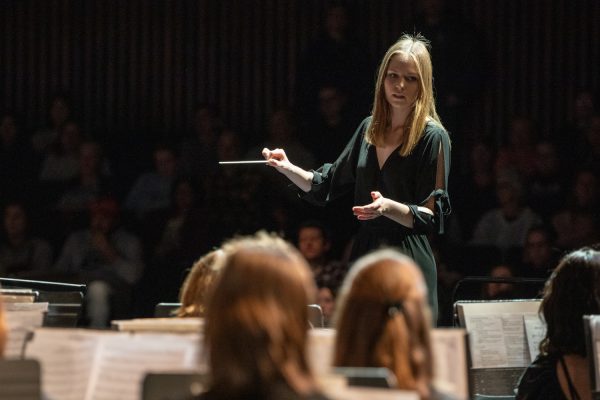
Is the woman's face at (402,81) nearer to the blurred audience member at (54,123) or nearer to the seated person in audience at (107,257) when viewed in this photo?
the seated person in audience at (107,257)

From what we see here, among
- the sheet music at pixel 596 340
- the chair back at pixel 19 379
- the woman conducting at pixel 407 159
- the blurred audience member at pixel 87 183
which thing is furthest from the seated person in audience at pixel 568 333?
the blurred audience member at pixel 87 183

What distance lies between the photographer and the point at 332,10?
276 inches

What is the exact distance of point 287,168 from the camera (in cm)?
397

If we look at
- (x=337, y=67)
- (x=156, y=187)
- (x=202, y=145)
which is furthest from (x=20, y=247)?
(x=337, y=67)

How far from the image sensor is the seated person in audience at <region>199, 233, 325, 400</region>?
177 cm

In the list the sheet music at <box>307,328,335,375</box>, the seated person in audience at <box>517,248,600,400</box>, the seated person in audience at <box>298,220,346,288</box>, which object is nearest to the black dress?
the seated person in audience at <box>517,248,600,400</box>

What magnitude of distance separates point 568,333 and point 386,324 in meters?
1.33

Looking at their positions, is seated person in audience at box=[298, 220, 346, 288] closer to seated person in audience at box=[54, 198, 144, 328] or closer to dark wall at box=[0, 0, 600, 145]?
seated person in audience at box=[54, 198, 144, 328]

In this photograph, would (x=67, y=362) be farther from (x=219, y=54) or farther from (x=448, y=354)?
(x=219, y=54)

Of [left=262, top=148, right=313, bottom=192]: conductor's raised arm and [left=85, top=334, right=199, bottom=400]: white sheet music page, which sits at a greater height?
[left=262, top=148, right=313, bottom=192]: conductor's raised arm

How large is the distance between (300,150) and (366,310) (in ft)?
15.6

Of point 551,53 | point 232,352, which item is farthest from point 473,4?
point 232,352

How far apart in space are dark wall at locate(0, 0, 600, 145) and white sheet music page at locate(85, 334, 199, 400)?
5.12m

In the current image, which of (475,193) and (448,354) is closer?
(448,354)
